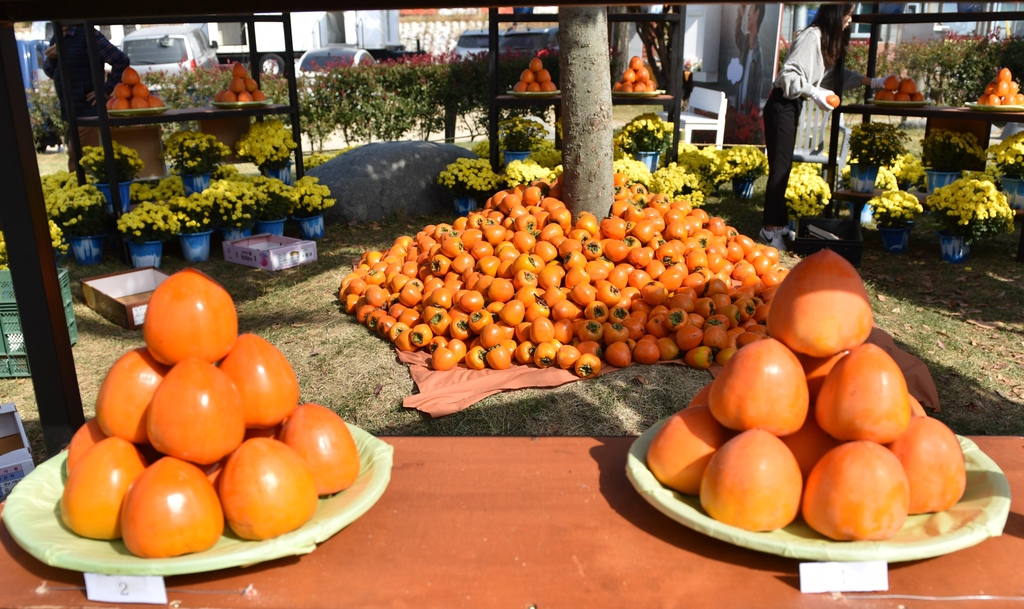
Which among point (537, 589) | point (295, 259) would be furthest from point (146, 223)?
point (537, 589)

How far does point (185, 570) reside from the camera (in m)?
1.45

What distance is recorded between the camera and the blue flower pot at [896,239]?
24.6 feet

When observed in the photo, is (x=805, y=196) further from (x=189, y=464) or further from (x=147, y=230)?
(x=189, y=464)

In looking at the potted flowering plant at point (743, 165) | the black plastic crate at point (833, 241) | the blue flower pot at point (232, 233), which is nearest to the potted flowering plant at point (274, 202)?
the blue flower pot at point (232, 233)

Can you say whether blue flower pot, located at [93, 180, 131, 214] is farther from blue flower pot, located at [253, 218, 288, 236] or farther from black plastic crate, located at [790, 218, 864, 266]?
black plastic crate, located at [790, 218, 864, 266]

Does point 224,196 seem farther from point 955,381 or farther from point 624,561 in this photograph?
point 624,561

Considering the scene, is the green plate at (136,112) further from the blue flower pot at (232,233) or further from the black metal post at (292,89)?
the black metal post at (292,89)

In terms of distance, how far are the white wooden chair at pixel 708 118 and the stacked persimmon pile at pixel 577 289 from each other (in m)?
7.85

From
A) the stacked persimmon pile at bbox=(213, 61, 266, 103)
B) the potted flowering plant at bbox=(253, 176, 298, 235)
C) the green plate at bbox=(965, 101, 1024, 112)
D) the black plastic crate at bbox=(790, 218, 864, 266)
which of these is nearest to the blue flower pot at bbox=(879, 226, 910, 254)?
the black plastic crate at bbox=(790, 218, 864, 266)

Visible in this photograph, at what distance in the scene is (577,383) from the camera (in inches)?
176

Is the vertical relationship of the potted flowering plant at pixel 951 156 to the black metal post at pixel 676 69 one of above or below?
below

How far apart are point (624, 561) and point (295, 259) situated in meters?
6.26

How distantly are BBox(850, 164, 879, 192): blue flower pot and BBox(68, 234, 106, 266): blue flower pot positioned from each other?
24.5 ft

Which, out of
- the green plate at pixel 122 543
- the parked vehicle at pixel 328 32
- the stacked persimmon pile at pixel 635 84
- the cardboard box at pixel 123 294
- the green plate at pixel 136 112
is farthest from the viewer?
the parked vehicle at pixel 328 32
